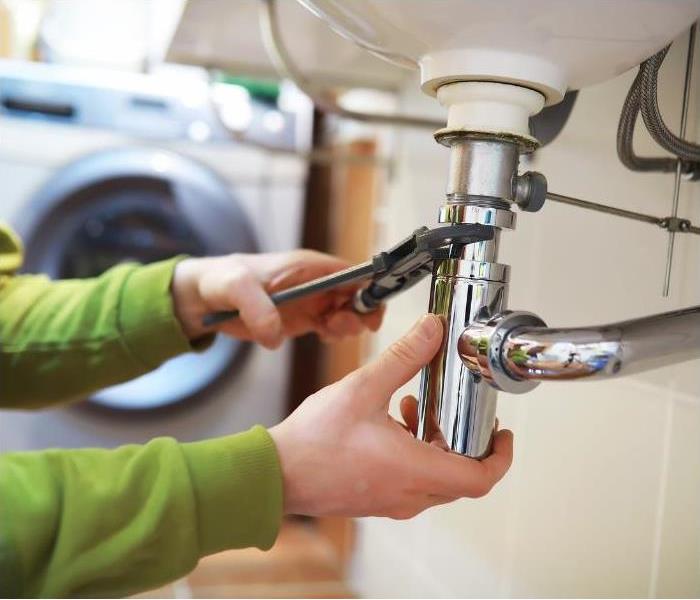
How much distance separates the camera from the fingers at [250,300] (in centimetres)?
67

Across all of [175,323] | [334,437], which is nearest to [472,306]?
[334,437]

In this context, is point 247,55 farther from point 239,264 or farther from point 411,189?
point 239,264

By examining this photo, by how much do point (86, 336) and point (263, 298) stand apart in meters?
0.20

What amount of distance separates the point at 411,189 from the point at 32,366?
0.58 meters

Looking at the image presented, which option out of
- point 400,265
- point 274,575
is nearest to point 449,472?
point 400,265

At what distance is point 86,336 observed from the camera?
747mm

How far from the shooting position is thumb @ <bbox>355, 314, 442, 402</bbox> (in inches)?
16.7

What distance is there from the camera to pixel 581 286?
2.16ft

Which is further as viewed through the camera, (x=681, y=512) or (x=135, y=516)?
(x=681, y=512)

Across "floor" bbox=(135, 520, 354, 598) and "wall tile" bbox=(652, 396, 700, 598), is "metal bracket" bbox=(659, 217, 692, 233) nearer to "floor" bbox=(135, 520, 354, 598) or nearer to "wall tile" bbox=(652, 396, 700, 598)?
Answer: "wall tile" bbox=(652, 396, 700, 598)

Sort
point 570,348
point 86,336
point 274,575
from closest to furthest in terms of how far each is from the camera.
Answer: point 570,348, point 86,336, point 274,575

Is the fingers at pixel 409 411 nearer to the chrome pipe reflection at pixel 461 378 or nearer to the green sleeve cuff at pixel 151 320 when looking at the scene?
the chrome pipe reflection at pixel 461 378

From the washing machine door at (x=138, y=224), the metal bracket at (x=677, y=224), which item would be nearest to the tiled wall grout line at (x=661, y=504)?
the metal bracket at (x=677, y=224)

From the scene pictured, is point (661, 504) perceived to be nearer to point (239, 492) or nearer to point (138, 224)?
point (239, 492)
